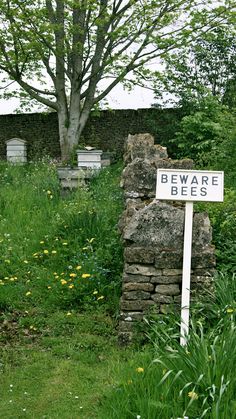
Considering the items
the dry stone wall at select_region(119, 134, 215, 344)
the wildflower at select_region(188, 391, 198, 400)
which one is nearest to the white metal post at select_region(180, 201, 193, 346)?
the dry stone wall at select_region(119, 134, 215, 344)

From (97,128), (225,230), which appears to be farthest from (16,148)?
(225,230)

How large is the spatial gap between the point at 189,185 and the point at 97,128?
1240cm

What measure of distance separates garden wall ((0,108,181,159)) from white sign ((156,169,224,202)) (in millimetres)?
10622

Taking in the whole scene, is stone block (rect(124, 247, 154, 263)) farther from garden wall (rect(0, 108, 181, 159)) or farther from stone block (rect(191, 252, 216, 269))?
garden wall (rect(0, 108, 181, 159))

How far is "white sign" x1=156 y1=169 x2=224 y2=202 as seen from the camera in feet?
14.0

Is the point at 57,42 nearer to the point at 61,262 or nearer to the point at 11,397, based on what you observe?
the point at 61,262

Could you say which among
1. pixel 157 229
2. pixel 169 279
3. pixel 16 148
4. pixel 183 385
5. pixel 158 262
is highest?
pixel 16 148

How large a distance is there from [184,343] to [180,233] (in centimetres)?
100

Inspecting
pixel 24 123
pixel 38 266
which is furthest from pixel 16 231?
pixel 24 123

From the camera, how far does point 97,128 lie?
53.9 feet

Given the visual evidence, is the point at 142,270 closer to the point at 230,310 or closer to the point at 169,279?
the point at 169,279

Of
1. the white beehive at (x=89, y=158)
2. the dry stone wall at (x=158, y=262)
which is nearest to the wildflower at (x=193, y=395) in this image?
the dry stone wall at (x=158, y=262)

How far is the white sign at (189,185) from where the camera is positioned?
428 cm

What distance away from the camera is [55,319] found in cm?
529
